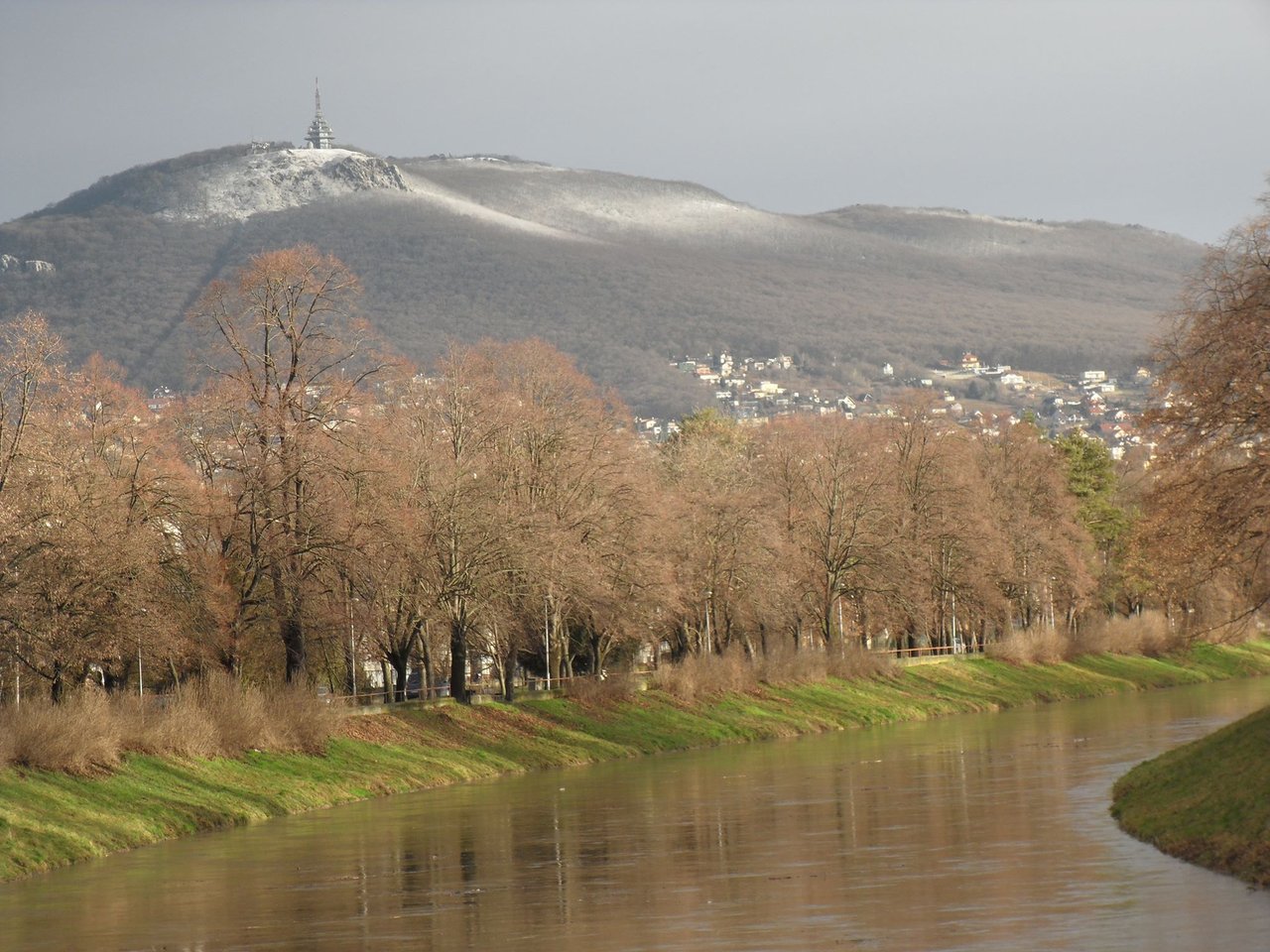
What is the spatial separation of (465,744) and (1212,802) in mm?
35668

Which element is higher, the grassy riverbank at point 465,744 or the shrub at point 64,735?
the shrub at point 64,735

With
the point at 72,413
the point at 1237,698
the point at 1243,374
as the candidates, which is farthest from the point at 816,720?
the point at 1243,374

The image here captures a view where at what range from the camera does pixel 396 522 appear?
6291cm

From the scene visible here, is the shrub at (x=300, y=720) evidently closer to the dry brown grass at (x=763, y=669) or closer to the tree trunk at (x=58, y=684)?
the tree trunk at (x=58, y=684)

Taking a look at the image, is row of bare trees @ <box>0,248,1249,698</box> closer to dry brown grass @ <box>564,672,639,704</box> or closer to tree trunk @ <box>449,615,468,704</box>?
tree trunk @ <box>449,615,468,704</box>

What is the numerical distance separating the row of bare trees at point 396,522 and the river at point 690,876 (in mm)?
8017

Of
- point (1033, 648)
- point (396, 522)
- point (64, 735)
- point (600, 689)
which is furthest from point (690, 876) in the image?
point (1033, 648)

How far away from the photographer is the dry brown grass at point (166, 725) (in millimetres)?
48625

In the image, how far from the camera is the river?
94.0 ft

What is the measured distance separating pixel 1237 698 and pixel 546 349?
35677 mm

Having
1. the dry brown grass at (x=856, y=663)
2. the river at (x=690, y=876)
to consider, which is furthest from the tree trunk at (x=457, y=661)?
the dry brown grass at (x=856, y=663)

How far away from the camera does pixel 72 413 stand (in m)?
61.4

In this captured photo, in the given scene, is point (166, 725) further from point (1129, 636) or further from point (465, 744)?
point (1129, 636)

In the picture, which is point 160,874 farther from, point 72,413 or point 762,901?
point 72,413
